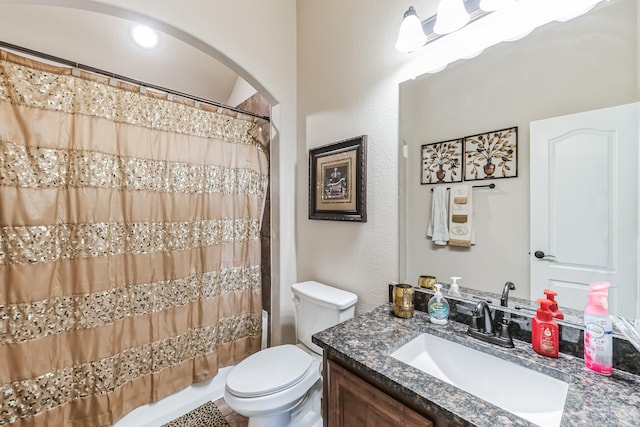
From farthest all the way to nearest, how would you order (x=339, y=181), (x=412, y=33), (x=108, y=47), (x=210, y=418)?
(x=108, y=47), (x=210, y=418), (x=339, y=181), (x=412, y=33)

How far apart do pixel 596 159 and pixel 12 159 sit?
2.29m

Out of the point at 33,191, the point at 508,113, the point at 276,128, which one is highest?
the point at 276,128

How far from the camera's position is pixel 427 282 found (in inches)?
47.1

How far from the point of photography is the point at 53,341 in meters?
1.30

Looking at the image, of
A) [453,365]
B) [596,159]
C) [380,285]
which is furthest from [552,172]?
[380,285]

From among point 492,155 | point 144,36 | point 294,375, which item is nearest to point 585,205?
point 492,155

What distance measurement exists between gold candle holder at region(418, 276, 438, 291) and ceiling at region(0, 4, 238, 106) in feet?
7.69

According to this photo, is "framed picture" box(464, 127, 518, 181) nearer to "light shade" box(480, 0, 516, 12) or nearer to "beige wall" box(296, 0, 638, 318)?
"beige wall" box(296, 0, 638, 318)

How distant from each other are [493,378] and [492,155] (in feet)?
2.50

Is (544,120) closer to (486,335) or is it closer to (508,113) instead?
(508,113)

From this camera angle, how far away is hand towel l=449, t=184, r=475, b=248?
1061 mm

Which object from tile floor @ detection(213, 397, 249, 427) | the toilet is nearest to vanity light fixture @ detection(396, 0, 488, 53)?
the toilet

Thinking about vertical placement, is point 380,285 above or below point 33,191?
below

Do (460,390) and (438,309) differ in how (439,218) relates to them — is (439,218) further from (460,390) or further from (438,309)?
(460,390)
